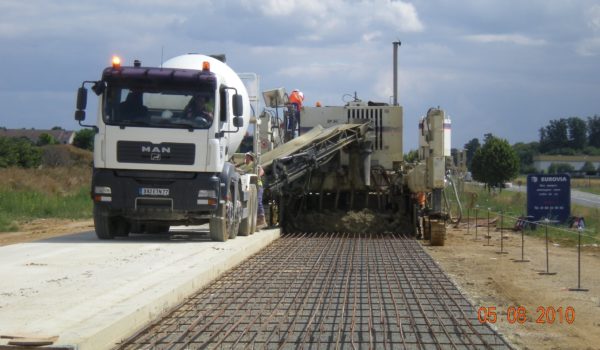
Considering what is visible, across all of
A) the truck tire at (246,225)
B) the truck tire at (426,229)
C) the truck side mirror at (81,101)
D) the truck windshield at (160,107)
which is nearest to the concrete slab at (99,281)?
the truck tire at (246,225)

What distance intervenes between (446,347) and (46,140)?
85.4 m

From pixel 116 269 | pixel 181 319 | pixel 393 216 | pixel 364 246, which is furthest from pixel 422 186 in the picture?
pixel 181 319

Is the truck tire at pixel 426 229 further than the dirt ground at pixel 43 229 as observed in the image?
No

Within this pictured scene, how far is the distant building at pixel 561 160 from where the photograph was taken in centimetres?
11212

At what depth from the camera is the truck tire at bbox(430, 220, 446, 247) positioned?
1931cm

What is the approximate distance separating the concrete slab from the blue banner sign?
11.9 meters

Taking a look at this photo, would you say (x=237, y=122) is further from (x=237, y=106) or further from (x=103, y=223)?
(x=103, y=223)

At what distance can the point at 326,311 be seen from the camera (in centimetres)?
973

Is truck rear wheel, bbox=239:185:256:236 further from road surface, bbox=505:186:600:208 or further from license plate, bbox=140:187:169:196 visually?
road surface, bbox=505:186:600:208

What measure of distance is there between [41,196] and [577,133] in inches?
4632

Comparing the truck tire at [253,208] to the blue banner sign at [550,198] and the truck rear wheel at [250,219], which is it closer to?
the truck rear wheel at [250,219]

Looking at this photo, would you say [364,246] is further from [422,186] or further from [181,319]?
[181,319]

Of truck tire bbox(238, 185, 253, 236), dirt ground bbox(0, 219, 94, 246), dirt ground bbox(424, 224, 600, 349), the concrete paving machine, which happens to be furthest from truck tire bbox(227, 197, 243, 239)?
dirt ground bbox(0, 219, 94, 246)

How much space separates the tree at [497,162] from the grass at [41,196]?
2912cm
